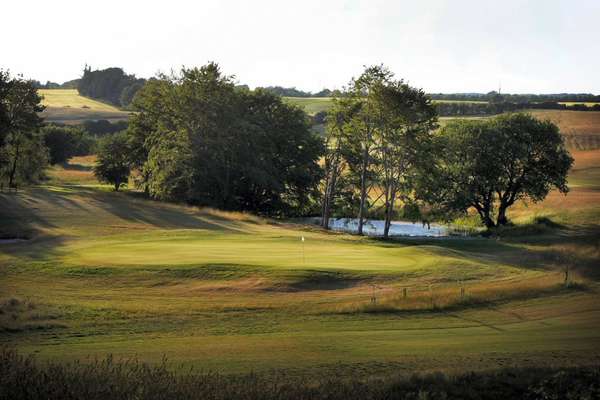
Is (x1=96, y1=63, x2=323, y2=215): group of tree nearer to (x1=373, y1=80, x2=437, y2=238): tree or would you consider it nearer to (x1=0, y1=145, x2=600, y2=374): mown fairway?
(x1=373, y1=80, x2=437, y2=238): tree

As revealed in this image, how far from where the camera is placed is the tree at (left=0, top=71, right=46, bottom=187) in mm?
74438

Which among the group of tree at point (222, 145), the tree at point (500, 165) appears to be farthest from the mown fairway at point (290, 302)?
the group of tree at point (222, 145)

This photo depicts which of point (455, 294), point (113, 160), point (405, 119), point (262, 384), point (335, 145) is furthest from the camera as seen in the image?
point (113, 160)

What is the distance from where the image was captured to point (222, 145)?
7112 centimetres

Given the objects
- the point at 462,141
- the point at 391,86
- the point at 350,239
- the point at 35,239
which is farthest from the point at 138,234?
the point at 462,141

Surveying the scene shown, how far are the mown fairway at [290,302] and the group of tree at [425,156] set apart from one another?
11.4 m

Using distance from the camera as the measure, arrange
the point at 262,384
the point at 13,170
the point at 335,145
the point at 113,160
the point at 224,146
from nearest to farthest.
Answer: the point at 262,384 → the point at 335,145 → the point at 224,146 → the point at 13,170 → the point at 113,160

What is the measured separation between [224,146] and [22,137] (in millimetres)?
23420

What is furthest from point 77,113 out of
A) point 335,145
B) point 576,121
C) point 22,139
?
point 335,145

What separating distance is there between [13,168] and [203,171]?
22.5 m

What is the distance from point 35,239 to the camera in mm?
43656

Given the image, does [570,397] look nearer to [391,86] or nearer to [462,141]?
[391,86]

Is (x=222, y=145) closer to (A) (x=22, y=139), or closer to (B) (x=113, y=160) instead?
(B) (x=113, y=160)

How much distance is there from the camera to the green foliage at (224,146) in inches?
2778
